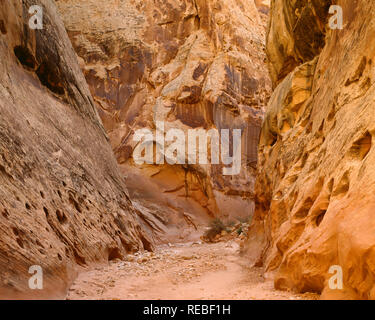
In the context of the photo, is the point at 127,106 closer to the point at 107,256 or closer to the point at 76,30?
the point at 76,30

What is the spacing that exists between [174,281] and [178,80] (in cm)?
1686

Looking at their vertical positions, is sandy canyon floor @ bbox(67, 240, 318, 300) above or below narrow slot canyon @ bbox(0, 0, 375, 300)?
below

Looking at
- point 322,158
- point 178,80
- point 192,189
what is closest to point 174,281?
point 322,158

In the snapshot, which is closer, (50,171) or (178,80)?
(50,171)

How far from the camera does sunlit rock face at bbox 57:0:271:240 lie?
18.8m

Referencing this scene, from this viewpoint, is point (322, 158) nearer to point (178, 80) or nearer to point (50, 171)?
point (50, 171)

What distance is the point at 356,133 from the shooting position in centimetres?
391

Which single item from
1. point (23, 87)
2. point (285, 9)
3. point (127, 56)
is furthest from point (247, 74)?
point (23, 87)

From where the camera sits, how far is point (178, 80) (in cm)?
2106


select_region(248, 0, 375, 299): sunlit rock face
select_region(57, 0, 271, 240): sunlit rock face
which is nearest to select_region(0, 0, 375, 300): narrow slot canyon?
select_region(248, 0, 375, 299): sunlit rock face

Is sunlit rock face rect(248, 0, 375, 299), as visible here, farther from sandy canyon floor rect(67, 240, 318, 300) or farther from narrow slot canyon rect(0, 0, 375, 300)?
sandy canyon floor rect(67, 240, 318, 300)

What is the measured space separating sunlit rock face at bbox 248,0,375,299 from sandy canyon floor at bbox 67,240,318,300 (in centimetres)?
52

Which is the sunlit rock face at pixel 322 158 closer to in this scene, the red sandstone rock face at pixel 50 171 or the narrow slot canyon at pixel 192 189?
A: the narrow slot canyon at pixel 192 189

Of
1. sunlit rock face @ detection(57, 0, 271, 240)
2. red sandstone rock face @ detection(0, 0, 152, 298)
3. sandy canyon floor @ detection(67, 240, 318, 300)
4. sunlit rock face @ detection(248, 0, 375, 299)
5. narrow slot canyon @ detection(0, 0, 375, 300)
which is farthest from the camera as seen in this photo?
sunlit rock face @ detection(57, 0, 271, 240)
